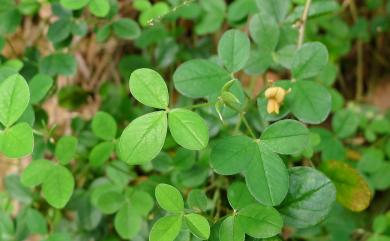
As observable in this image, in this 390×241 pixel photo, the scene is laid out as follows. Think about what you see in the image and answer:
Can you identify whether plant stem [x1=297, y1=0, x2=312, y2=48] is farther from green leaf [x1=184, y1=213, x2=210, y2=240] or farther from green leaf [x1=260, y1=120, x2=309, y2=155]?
green leaf [x1=184, y1=213, x2=210, y2=240]

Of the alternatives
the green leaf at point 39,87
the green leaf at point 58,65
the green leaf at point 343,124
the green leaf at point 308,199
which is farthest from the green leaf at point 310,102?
the green leaf at point 58,65

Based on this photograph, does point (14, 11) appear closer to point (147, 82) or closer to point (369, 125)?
point (147, 82)

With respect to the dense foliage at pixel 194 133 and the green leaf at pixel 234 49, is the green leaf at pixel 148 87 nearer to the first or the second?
the dense foliage at pixel 194 133

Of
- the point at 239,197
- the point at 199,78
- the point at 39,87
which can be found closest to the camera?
the point at 239,197

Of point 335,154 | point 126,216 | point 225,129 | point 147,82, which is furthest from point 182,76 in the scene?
point 335,154

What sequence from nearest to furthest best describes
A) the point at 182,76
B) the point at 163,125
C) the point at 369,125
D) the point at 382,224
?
1. the point at 163,125
2. the point at 182,76
3. the point at 382,224
4. the point at 369,125

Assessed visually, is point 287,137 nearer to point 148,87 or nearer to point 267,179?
point 267,179

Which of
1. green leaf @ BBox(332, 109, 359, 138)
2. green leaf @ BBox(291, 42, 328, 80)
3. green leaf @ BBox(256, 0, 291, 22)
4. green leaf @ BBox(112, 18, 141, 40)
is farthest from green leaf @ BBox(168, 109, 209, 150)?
green leaf @ BBox(332, 109, 359, 138)

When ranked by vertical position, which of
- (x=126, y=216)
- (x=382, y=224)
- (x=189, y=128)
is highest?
(x=189, y=128)

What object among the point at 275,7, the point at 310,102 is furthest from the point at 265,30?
the point at 310,102
